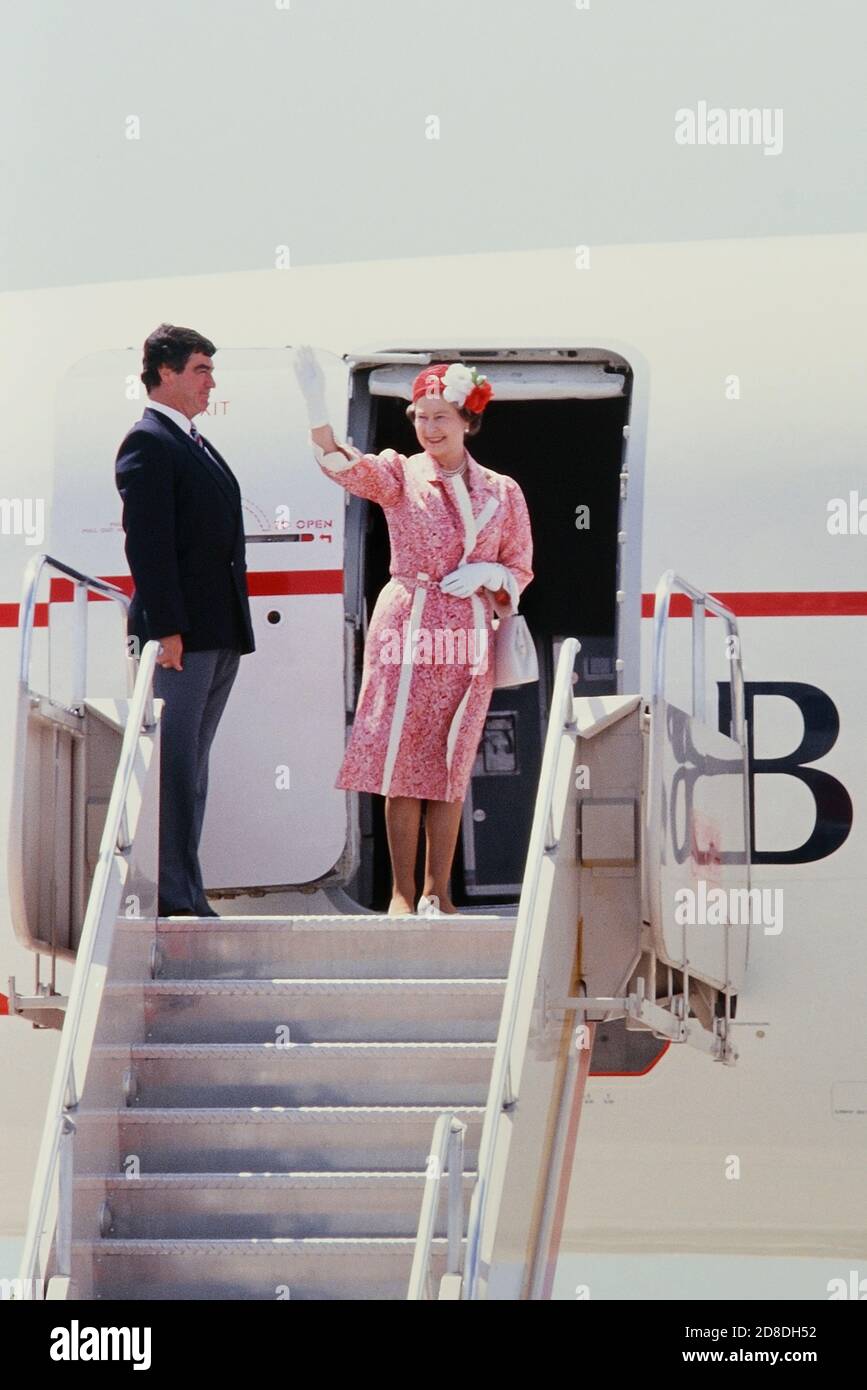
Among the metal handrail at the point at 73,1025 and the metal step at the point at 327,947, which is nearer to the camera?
the metal handrail at the point at 73,1025

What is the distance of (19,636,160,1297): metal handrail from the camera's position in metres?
5.86

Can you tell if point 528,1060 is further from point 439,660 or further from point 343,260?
point 343,260

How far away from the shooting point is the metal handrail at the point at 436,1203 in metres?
5.64

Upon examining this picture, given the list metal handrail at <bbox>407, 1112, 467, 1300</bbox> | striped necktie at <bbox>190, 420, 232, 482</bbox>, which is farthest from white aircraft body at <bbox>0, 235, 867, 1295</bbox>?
metal handrail at <bbox>407, 1112, 467, 1300</bbox>

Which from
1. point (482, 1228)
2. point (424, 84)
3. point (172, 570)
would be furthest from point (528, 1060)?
point (424, 84)

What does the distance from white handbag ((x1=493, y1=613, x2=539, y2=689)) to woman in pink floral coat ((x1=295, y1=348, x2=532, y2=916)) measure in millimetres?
63

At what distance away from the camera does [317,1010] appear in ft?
21.6

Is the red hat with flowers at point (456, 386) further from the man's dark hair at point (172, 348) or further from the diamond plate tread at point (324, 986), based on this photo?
the diamond plate tread at point (324, 986)

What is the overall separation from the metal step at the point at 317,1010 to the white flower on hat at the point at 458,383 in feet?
6.00

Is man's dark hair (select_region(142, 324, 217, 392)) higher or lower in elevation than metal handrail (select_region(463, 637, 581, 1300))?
higher

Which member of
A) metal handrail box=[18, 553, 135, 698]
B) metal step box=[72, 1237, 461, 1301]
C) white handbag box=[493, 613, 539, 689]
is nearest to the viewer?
metal step box=[72, 1237, 461, 1301]

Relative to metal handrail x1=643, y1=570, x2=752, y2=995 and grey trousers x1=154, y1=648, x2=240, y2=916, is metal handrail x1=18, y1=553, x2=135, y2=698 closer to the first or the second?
grey trousers x1=154, y1=648, x2=240, y2=916

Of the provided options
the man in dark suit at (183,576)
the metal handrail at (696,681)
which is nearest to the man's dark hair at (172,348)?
the man in dark suit at (183,576)

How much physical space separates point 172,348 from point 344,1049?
2.40 meters
